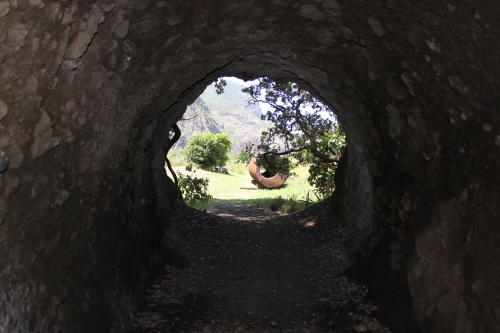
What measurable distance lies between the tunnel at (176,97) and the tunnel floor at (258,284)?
384mm

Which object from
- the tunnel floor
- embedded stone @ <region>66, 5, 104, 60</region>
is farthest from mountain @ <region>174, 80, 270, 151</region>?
embedded stone @ <region>66, 5, 104, 60</region>

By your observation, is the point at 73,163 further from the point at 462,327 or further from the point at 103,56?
the point at 462,327

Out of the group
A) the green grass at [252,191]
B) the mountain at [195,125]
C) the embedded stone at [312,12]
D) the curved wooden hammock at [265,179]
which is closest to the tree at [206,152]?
the green grass at [252,191]

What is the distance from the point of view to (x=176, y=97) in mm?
4809

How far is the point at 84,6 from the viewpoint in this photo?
7.50 ft

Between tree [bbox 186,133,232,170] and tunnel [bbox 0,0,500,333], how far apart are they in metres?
21.3

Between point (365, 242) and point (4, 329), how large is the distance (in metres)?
4.13

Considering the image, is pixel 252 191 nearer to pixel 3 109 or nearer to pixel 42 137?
pixel 42 137

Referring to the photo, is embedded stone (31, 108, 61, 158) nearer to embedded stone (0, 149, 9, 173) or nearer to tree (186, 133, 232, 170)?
embedded stone (0, 149, 9, 173)

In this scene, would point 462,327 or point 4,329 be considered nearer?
point 4,329

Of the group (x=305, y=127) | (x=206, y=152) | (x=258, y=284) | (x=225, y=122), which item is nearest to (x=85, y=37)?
(x=258, y=284)

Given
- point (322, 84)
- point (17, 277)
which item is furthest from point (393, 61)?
point (17, 277)

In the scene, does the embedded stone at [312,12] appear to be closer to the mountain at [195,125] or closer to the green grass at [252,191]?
the green grass at [252,191]

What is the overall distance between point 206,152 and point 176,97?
21484 millimetres
